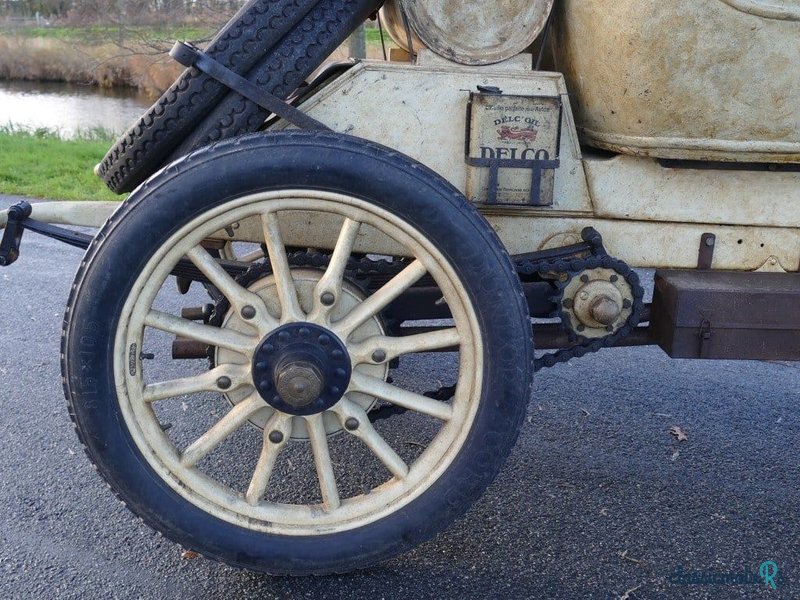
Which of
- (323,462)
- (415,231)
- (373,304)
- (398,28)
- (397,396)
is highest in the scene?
(398,28)

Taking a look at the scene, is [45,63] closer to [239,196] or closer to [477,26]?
[477,26]

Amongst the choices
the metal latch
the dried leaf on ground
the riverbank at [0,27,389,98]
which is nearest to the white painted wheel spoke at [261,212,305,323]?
the metal latch

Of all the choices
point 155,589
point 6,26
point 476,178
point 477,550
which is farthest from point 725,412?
point 6,26

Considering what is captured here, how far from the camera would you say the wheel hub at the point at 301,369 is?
212 centimetres

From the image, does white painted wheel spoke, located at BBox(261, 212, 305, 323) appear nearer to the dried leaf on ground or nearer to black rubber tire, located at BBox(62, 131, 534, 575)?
black rubber tire, located at BBox(62, 131, 534, 575)

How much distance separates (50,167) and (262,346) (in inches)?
299

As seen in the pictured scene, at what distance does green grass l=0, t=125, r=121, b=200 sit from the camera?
25.4ft

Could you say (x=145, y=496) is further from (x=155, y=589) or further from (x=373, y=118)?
(x=373, y=118)

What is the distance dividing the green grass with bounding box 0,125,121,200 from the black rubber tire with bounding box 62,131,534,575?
18.5ft

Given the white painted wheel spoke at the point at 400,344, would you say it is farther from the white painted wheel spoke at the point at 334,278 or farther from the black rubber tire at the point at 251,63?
the black rubber tire at the point at 251,63

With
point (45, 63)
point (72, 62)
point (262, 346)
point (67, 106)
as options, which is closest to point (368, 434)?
point (262, 346)

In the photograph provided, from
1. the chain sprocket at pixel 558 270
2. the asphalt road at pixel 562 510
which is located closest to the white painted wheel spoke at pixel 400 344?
the chain sprocket at pixel 558 270

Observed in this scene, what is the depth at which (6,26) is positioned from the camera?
23.7 metres

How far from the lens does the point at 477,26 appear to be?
242 centimetres
